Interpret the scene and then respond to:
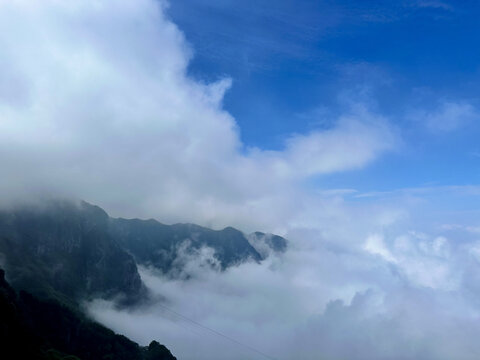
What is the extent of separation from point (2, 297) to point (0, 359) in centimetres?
4830

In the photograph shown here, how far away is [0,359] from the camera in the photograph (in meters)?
159

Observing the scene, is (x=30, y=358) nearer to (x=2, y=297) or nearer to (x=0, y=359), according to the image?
(x=0, y=359)

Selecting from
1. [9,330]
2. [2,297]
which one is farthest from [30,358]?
[2,297]

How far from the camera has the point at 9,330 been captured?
183625 mm

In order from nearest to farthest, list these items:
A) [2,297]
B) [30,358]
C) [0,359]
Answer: [0,359] < [30,358] < [2,297]

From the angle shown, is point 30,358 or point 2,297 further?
point 2,297

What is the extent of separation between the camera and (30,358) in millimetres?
182250

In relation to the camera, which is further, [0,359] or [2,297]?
[2,297]

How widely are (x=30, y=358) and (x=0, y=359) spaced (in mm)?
26240

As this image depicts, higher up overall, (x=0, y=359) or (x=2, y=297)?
(x=2, y=297)

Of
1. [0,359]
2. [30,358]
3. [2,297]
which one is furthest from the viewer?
[2,297]

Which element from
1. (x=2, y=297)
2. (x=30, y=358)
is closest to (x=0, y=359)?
(x=30, y=358)

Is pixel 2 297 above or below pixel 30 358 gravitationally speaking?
above

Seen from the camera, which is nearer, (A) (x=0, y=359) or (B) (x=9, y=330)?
(A) (x=0, y=359)
